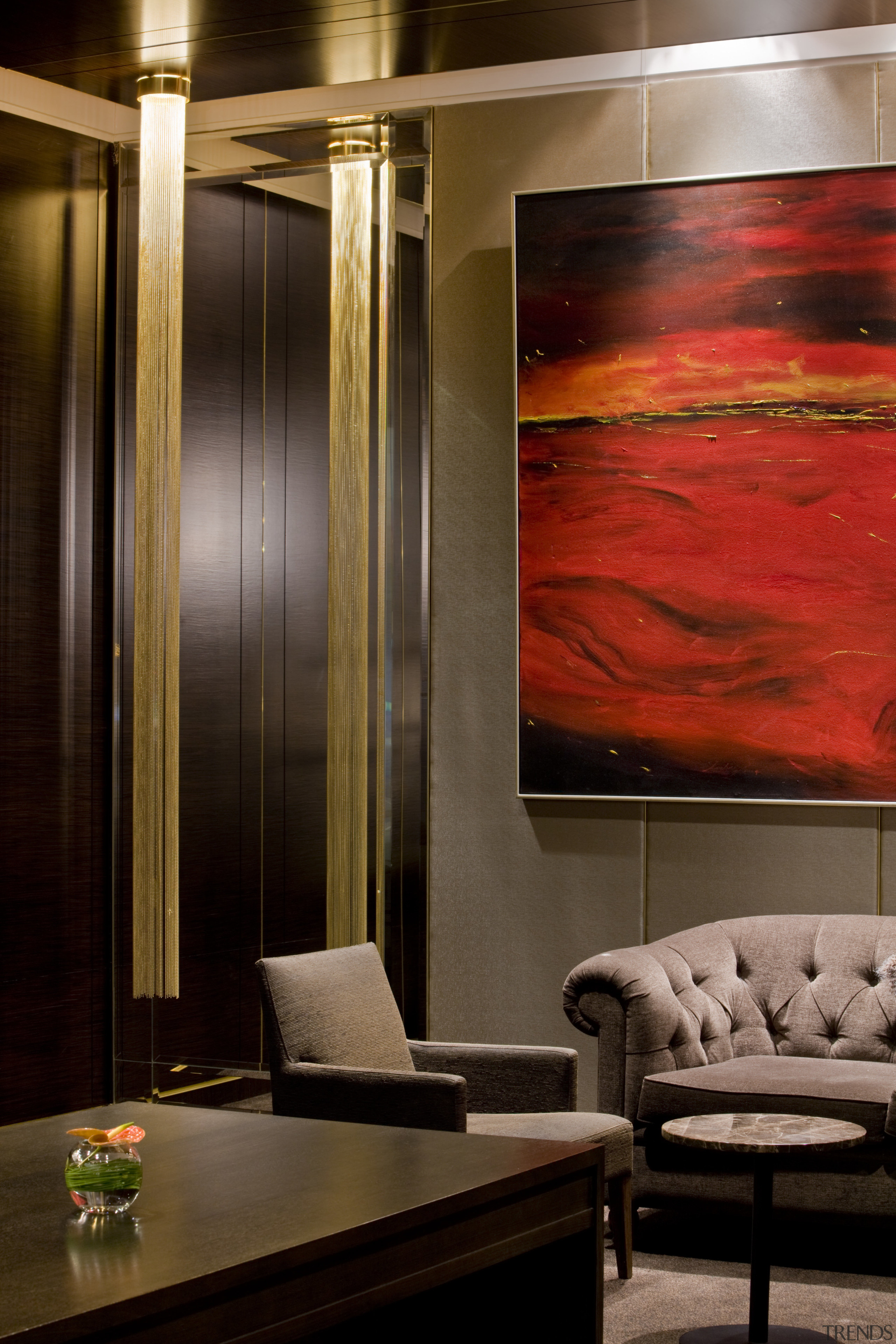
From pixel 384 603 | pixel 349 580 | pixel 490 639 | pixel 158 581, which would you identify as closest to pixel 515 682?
pixel 490 639

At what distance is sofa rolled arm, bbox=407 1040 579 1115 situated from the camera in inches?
153

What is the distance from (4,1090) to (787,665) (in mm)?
3233

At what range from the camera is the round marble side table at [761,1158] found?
3.29 m

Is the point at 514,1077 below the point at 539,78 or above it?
below

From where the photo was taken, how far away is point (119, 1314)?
5.16 ft

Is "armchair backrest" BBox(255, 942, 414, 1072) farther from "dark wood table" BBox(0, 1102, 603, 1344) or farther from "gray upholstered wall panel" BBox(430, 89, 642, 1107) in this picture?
"gray upholstered wall panel" BBox(430, 89, 642, 1107)

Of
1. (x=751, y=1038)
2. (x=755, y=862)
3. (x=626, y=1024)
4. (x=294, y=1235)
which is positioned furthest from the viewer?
(x=755, y=862)

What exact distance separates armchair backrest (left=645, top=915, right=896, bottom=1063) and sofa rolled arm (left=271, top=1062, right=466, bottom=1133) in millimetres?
1283

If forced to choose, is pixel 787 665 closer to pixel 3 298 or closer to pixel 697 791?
pixel 697 791

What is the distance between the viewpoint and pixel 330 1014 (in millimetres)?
3689

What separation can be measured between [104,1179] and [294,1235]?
309 mm

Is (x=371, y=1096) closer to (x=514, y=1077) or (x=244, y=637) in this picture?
(x=514, y=1077)

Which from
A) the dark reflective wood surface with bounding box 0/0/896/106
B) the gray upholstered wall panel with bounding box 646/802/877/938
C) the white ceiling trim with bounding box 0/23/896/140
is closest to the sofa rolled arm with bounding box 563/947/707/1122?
the gray upholstered wall panel with bounding box 646/802/877/938

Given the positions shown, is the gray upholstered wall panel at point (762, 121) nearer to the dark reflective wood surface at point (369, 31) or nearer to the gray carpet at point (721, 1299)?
the dark reflective wood surface at point (369, 31)
